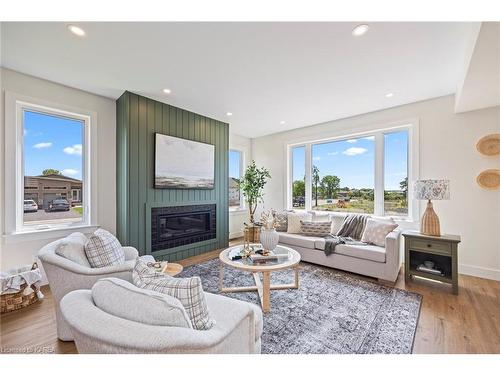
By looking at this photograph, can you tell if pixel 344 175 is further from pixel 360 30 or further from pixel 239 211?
pixel 360 30

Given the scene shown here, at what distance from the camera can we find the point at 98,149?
3.35m

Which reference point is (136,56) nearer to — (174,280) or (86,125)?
(86,125)

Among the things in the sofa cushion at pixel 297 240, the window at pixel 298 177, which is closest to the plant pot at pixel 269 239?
the sofa cushion at pixel 297 240

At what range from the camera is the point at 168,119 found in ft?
12.3

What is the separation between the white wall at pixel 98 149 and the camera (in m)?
2.58

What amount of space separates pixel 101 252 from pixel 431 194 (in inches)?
149

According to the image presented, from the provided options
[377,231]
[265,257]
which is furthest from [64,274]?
[377,231]

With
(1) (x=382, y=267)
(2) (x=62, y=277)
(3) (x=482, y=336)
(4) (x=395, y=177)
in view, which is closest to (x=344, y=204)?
(4) (x=395, y=177)

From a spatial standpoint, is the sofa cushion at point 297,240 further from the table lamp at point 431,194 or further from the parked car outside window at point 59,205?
the parked car outside window at point 59,205

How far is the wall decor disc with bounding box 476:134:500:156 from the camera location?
117 inches

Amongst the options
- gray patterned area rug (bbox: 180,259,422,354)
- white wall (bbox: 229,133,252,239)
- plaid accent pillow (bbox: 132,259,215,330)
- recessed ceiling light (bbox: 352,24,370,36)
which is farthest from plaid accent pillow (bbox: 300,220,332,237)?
plaid accent pillow (bbox: 132,259,215,330)

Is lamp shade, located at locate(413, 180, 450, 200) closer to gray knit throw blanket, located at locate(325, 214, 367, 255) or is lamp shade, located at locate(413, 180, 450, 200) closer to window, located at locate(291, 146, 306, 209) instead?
gray knit throw blanket, located at locate(325, 214, 367, 255)

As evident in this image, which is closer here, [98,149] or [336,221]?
[98,149]

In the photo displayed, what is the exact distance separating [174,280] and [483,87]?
3.66 metres
